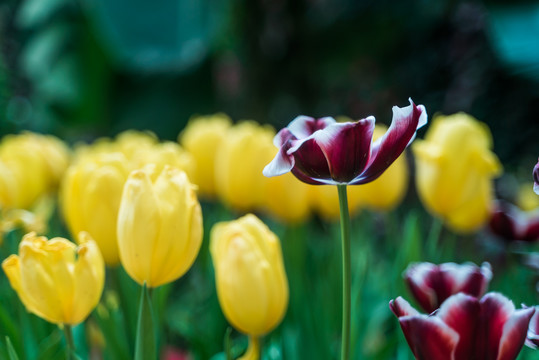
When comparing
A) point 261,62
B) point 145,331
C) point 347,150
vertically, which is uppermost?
point 347,150

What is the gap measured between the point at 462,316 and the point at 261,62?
212cm

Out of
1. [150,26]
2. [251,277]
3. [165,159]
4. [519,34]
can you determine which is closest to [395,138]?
[251,277]

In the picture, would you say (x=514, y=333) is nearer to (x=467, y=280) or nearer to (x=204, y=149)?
(x=467, y=280)

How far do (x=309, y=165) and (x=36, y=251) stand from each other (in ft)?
0.47

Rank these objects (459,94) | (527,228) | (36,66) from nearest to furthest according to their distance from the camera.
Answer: (527,228), (36,66), (459,94)

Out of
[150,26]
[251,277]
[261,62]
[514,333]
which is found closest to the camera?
[514,333]

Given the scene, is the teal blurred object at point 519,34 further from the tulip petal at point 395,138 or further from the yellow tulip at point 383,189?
the tulip petal at point 395,138

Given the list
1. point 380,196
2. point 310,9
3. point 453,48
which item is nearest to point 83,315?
point 380,196

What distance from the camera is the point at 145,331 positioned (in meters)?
0.31

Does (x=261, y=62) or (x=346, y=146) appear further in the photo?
(x=261, y=62)

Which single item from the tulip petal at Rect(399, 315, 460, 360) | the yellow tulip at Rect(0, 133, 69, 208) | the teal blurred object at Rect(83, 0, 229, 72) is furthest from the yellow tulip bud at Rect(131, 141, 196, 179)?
the teal blurred object at Rect(83, 0, 229, 72)

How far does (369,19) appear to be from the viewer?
2.15 meters

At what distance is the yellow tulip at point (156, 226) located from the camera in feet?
1.03

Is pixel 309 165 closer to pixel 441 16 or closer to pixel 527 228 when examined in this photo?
pixel 527 228
